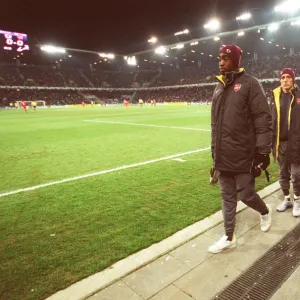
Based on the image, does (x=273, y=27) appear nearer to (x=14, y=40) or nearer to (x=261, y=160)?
(x=14, y=40)

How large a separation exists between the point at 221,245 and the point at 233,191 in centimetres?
60

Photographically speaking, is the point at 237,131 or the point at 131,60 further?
the point at 131,60

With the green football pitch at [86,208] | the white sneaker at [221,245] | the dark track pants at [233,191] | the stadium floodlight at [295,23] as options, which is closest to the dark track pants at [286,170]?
the green football pitch at [86,208]

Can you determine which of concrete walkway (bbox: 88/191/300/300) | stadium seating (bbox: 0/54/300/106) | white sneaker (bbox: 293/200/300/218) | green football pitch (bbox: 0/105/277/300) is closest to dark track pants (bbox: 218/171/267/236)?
concrete walkway (bbox: 88/191/300/300)

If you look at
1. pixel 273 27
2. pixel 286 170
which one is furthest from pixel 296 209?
pixel 273 27

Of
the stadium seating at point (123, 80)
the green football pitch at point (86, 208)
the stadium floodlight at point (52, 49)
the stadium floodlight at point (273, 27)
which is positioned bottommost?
the green football pitch at point (86, 208)

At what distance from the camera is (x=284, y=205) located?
4121 millimetres

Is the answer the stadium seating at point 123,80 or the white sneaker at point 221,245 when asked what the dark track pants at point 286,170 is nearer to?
the white sneaker at point 221,245

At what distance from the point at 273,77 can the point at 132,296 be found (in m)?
56.0

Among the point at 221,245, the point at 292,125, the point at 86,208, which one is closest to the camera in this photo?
the point at 221,245

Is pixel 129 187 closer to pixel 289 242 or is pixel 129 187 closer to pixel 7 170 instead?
pixel 289 242

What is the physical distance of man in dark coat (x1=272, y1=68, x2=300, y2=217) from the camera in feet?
12.5

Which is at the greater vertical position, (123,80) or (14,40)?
(14,40)

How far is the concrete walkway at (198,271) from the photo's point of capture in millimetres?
2377
